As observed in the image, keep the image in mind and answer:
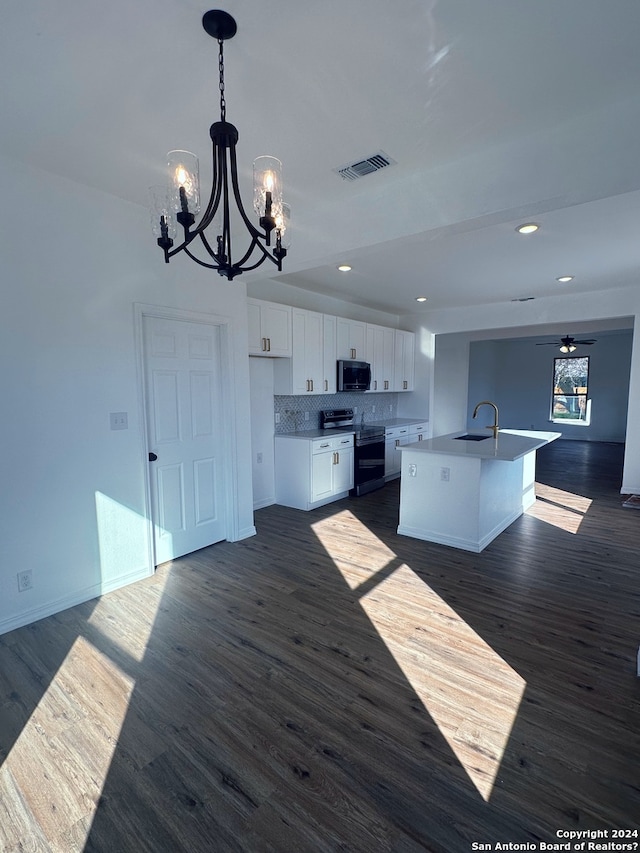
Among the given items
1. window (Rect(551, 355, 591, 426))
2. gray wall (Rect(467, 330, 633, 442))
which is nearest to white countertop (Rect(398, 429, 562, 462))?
gray wall (Rect(467, 330, 633, 442))

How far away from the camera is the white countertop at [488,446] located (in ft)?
11.9

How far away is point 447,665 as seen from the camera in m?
2.26

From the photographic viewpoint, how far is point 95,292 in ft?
9.43

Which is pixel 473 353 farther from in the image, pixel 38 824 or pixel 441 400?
pixel 38 824

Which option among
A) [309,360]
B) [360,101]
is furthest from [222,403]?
[360,101]

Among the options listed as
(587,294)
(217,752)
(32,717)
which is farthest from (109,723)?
(587,294)

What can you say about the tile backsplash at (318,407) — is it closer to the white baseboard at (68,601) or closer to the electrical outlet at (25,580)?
the white baseboard at (68,601)

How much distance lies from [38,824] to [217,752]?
631mm

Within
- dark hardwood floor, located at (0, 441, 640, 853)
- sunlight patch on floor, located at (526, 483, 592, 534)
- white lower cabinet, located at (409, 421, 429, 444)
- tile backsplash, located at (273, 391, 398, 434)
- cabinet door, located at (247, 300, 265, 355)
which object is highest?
cabinet door, located at (247, 300, 265, 355)

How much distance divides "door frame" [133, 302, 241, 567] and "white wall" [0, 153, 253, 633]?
45 mm

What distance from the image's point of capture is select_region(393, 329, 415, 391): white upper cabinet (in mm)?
6983

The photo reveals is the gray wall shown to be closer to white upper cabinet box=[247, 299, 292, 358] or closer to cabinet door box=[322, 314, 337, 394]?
cabinet door box=[322, 314, 337, 394]

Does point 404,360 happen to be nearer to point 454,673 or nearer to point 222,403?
point 222,403

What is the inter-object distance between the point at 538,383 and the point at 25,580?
480 inches
